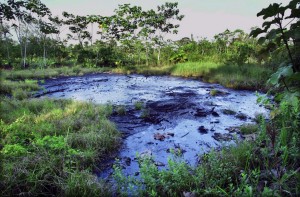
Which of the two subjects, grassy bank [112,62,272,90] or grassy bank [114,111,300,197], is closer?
grassy bank [114,111,300,197]

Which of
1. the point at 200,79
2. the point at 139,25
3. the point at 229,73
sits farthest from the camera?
the point at 139,25

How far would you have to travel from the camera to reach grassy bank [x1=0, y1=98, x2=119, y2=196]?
211 cm

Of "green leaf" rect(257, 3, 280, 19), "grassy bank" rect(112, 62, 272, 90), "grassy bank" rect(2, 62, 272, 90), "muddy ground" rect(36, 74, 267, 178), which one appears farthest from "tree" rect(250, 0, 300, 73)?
"grassy bank" rect(2, 62, 272, 90)

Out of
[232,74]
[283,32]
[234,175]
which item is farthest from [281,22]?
[232,74]

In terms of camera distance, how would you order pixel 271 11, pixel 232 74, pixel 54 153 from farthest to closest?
pixel 232 74 < pixel 54 153 < pixel 271 11

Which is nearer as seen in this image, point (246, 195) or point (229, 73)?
point (246, 195)

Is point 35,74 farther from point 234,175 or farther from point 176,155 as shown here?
point 234,175

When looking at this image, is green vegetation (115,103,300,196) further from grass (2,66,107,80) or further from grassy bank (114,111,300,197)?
grass (2,66,107,80)

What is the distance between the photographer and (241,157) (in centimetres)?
235

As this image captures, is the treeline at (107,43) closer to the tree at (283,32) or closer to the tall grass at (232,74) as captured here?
the tall grass at (232,74)

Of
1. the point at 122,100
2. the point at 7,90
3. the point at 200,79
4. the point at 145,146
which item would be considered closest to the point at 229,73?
the point at 200,79

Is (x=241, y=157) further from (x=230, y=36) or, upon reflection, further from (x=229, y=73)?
(x=230, y=36)

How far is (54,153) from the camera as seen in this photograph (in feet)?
8.69

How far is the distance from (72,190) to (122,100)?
473cm
